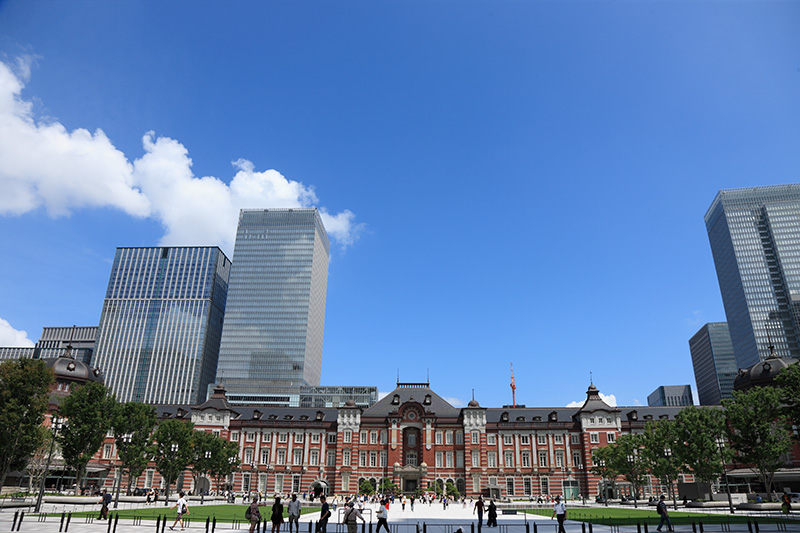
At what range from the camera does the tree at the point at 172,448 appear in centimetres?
6051

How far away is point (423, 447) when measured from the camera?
83188 mm

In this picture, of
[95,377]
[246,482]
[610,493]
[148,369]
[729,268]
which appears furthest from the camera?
[148,369]

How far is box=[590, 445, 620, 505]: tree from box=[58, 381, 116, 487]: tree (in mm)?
62203

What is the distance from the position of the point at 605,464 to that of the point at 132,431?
6306cm

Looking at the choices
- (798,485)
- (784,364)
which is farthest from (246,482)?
(784,364)

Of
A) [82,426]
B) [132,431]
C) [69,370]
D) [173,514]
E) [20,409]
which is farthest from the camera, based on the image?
[69,370]

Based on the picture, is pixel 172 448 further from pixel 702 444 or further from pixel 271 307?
pixel 271 307

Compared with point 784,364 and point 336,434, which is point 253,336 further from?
point 784,364

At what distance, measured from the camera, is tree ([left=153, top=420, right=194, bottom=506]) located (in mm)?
60509

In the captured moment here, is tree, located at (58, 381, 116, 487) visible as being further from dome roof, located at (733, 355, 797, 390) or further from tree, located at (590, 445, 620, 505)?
dome roof, located at (733, 355, 797, 390)

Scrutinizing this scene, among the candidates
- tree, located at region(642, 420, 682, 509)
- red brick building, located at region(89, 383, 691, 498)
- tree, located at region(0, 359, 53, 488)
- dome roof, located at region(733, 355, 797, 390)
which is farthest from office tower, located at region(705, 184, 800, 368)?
tree, located at region(0, 359, 53, 488)

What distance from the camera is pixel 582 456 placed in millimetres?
81438

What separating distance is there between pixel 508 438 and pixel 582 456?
12.0 meters

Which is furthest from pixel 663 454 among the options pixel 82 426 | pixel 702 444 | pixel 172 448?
pixel 82 426
